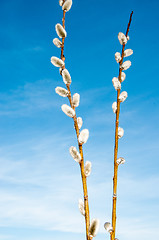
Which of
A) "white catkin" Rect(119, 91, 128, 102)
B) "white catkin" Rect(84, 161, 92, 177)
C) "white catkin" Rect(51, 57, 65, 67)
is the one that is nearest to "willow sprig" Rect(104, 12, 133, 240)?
"white catkin" Rect(119, 91, 128, 102)

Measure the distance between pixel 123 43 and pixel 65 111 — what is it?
0.41m

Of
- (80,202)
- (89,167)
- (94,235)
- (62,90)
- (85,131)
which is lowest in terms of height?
(94,235)

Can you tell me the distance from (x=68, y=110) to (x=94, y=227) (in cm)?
43

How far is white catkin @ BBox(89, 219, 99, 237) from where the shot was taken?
883 millimetres

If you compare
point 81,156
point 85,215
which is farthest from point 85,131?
point 85,215

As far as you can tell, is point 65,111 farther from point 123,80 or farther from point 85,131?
point 123,80

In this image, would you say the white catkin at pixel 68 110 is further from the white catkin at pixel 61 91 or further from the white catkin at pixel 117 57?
the white catkin at pixel 117 57

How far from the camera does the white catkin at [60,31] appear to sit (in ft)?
3.57

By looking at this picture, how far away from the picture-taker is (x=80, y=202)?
973 millimetres

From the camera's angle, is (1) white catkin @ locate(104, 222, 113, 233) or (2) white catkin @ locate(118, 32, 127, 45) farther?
(2) white catkin @ locate(118, 32, 127, 45)

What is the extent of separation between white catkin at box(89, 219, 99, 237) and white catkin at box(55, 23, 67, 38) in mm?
741

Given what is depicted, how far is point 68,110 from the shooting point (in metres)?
1.00

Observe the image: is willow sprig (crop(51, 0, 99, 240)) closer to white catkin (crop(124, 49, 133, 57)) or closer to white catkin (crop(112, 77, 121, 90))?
white catkin (crop(112, 77, 121, 90))

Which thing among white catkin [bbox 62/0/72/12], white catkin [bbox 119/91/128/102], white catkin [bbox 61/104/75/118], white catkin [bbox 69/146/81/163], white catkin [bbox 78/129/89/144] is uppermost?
white catkin [bbox 62/0/72/12]
